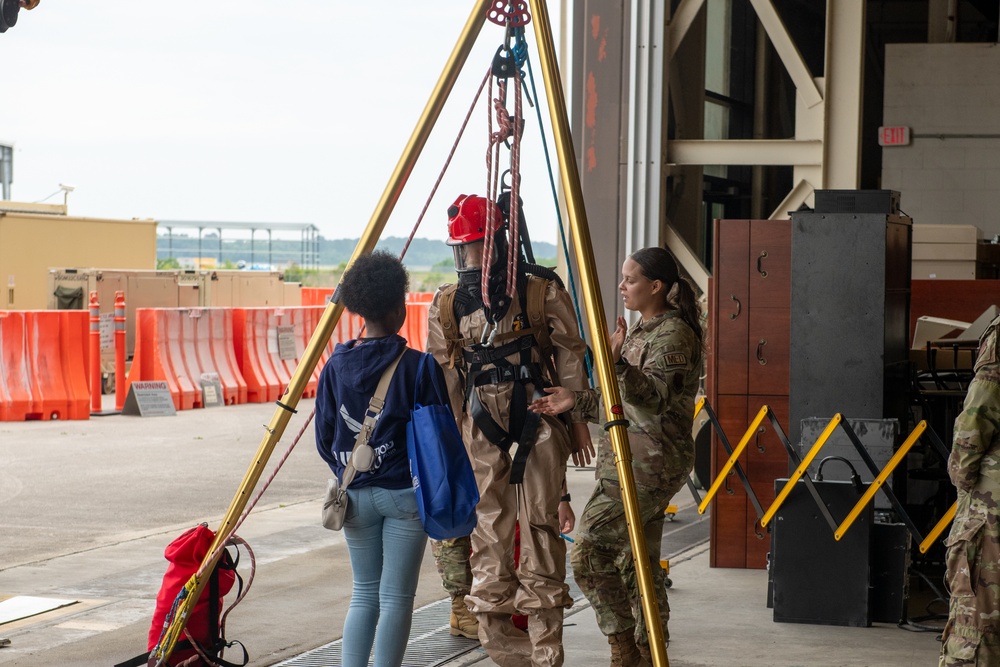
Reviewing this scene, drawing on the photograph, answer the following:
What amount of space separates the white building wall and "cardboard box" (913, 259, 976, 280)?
4.15 meters

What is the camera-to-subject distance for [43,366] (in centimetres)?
1673

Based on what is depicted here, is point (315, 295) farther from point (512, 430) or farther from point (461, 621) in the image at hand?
point (512, 430)

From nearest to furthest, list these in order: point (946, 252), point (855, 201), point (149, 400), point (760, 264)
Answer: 1. point (855, 201)
2. point (760, 264)
3. point (946, 252)
4. point (149, 400)

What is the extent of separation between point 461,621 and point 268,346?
14.4 meters

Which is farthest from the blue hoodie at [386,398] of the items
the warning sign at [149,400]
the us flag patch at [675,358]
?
the warning sign at [149,400]

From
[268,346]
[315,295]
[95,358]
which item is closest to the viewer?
[95,358]

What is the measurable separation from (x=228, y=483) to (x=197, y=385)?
697 cm

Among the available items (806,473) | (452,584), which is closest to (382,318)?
(452,584)

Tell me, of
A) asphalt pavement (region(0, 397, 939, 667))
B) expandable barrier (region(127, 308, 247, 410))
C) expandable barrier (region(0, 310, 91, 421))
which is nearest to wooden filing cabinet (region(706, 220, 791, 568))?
asphalt pavement (region(0, 397, 939, 667))

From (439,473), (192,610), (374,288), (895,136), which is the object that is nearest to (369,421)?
(439,473)

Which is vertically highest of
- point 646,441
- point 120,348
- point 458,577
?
point 646,441

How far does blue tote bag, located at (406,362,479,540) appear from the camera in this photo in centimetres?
446

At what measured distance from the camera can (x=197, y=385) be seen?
61.5 ft

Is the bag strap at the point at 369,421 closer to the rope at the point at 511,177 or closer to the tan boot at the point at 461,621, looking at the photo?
the rope at the point at 511,177
